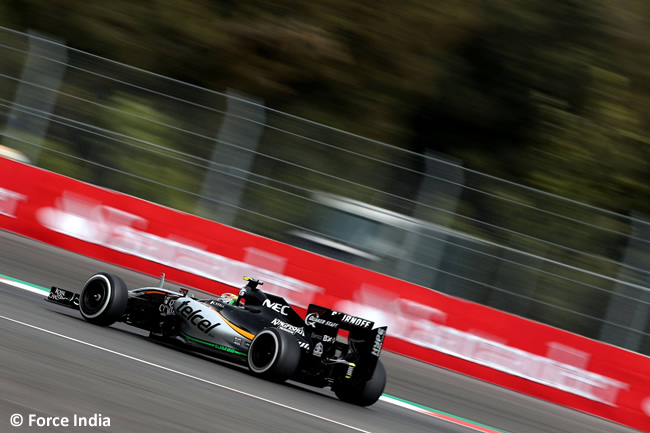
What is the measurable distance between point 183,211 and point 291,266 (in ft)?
5.09

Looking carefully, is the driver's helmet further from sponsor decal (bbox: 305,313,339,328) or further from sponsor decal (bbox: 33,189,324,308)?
sponsor decal (bbox: 33,189,324,308)

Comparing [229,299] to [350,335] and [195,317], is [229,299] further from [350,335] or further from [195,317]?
[350,335]

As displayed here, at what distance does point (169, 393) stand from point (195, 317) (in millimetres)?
1619

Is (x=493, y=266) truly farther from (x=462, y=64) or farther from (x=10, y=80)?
(x=462, y=64)

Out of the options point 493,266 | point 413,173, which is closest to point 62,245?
point 413,173

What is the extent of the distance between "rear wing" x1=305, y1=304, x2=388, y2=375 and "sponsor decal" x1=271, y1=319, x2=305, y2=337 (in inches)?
2.5

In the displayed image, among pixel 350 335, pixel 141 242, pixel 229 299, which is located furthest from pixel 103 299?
pixel 141 242

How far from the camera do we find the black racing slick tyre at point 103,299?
7398 millimetres

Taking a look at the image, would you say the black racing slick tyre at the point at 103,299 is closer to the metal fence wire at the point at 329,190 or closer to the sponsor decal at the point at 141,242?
the sponsor decal at the point at 141,242

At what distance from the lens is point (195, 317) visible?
288 inches

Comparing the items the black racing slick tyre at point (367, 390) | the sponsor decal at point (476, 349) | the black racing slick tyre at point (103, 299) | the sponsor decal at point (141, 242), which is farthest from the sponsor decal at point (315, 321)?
the sponsor decal at point (141, 242)

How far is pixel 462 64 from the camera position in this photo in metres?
18.1

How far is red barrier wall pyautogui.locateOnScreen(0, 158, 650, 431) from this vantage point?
1028 cm

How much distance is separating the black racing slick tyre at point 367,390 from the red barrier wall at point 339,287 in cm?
353
